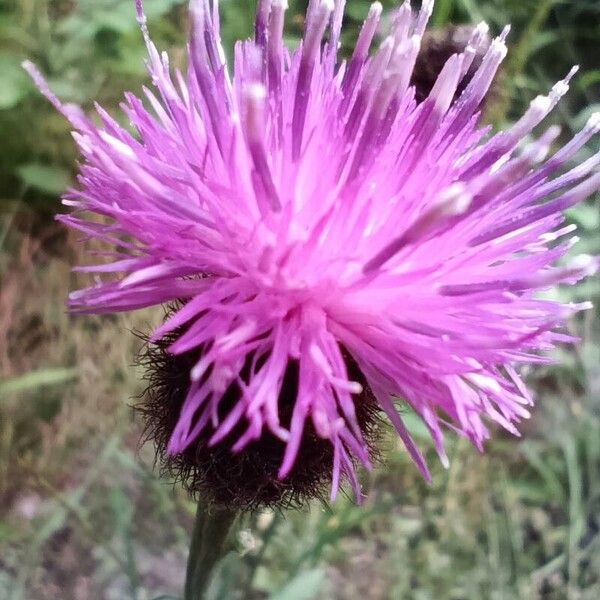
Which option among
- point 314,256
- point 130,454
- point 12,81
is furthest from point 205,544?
point 12,81

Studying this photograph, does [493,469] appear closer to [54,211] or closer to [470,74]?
[470,74]

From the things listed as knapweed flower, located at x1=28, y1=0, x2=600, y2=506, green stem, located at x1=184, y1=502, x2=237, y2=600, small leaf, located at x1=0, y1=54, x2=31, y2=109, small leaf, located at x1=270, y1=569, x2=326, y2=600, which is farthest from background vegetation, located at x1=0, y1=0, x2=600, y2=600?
knapweed flower, located at x1=28, y1=0, x2=600, y2=506

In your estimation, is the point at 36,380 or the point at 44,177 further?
the point at 44,177

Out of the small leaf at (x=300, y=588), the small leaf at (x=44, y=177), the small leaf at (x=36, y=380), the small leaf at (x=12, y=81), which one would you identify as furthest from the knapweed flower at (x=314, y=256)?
the small leaf at (x=44, y=177)

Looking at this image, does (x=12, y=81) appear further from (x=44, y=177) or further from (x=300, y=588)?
(x=300, y=588)

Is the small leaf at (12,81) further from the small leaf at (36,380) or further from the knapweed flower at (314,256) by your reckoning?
the knapweed flower at (314,256)

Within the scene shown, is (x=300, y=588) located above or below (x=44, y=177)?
below

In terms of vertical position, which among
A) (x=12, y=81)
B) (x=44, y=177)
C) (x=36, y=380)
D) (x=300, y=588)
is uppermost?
(x=12, y=81)
